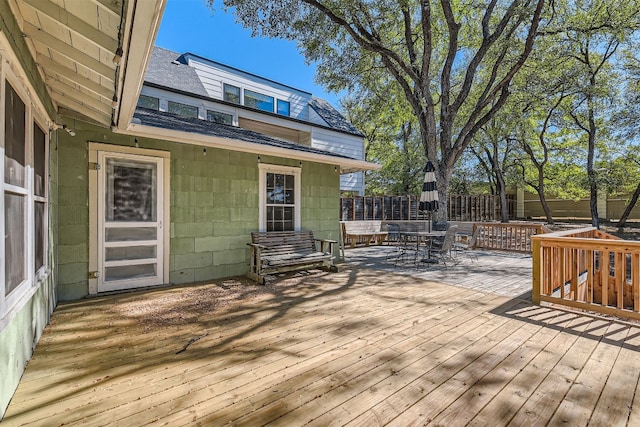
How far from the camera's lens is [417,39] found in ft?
31.9

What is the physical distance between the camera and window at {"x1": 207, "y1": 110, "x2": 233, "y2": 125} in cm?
973

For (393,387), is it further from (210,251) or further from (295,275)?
(210,251)

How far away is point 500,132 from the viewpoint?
1525 cm

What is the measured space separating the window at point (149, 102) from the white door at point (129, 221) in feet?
15.9

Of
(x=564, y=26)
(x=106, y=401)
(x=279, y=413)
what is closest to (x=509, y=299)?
(x=279, y=413)

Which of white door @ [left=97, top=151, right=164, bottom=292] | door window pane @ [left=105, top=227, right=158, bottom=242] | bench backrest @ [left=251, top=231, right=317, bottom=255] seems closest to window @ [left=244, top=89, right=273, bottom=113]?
bench backrest @ [left=251, top=231, right=317, bottom=255]

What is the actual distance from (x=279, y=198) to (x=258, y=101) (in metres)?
6.66

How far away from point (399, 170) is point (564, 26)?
10538 millimetres

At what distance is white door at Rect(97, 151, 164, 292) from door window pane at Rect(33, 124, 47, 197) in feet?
3.59

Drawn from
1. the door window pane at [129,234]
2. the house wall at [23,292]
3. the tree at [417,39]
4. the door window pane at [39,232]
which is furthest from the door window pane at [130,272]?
the tree at [417,39]

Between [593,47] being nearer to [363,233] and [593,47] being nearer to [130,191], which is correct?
[363,233]

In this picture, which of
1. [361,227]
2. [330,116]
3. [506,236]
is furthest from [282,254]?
[330,116]

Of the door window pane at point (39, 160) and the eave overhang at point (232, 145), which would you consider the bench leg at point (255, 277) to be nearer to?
the eave overhang at point (232, 145)

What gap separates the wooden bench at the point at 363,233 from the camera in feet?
32.9
